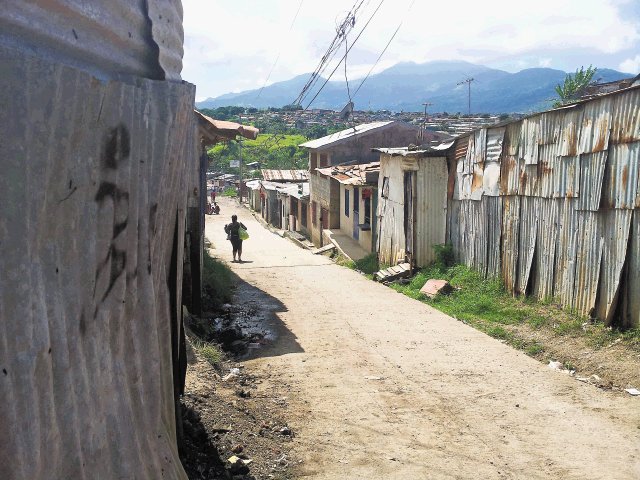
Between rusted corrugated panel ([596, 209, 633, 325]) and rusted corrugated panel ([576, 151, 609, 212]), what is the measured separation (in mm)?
259

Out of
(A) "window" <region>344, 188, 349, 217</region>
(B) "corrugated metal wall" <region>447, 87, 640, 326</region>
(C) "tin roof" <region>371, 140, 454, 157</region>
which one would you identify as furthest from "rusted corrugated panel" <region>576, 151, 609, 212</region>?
(A) "window" <region>344, 188, 349, 217</region>

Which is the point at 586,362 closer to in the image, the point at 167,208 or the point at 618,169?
the point at 618,169

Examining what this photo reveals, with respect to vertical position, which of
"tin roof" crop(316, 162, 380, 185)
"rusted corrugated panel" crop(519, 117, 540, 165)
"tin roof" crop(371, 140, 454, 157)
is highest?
"rusted corrugated panel" crop(519, 117, 540, 165)

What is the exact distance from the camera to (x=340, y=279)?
16391 millimetres

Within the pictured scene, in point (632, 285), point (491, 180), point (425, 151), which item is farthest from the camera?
point (425, 151)

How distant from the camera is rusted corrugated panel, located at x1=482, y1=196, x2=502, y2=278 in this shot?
12.0m

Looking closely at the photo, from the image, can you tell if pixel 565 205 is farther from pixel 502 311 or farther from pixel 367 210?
pixel 367 210

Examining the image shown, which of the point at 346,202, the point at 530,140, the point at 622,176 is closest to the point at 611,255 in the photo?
the point at 622,176

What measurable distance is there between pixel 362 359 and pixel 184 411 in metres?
3.65

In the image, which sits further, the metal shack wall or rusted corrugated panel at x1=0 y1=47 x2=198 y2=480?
the metal shack wall

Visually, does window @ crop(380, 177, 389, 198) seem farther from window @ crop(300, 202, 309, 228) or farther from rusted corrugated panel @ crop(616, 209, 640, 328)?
window @ crop(300, 202, 309, 228)

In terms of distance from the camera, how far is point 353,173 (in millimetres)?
24125

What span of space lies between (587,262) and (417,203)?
22.2 feet

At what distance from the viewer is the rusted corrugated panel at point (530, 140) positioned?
10602 mm
